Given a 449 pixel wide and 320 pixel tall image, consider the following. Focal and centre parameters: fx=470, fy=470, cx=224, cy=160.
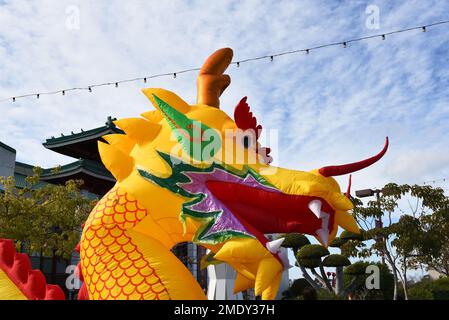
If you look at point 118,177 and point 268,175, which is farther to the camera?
point 118,177

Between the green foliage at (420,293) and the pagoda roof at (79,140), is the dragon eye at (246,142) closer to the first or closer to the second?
the green foliage at (420,293)

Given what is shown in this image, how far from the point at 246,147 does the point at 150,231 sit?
1.00 metres

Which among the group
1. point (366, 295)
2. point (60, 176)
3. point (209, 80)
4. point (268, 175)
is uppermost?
point (60, 176)

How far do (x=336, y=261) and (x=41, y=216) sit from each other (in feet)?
26.9

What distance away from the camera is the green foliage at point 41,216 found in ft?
34.5

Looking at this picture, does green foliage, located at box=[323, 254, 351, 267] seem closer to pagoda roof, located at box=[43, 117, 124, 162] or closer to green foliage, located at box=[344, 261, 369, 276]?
green foliage, located at box=[344, 261, 369, 276]

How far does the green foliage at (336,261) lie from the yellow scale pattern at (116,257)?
11159 millimetres

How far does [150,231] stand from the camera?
11.6ft

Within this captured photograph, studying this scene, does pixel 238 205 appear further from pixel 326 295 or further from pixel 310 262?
pixel 310 262

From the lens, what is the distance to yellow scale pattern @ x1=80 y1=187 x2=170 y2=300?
3188 mm

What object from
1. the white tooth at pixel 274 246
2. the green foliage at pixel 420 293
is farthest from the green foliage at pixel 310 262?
the white tooth at pixel 274 246

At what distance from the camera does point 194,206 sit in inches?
135

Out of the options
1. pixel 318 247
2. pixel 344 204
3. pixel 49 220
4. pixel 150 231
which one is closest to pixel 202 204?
pixel 150 231
